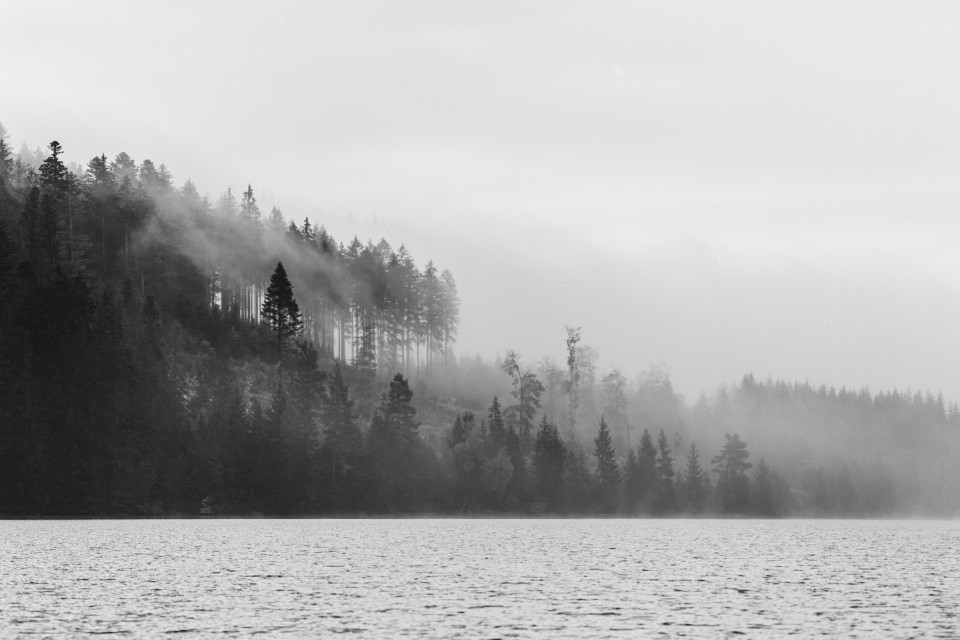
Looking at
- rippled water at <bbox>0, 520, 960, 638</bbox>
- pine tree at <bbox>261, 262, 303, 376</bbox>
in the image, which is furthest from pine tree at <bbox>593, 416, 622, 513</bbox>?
rippled water at <bbox>0, 520, 960, 638</bbox>

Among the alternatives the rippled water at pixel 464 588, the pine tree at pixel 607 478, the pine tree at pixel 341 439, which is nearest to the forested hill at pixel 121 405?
the pine tree at pixel 341 439

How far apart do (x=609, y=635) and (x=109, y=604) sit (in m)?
22.2

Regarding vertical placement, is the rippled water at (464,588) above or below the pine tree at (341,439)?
below

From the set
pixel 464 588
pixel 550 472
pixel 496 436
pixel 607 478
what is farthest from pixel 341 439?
pixel 464 588

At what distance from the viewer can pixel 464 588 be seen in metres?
53.0

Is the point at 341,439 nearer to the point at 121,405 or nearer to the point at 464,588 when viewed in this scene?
the point at 121,405

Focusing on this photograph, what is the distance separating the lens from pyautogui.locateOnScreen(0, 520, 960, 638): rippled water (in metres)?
38.2

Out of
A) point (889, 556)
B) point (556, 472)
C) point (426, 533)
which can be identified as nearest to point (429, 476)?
point (556, 472)

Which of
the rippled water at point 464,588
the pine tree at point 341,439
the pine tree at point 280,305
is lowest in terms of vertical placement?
the rippled water at point 464,588

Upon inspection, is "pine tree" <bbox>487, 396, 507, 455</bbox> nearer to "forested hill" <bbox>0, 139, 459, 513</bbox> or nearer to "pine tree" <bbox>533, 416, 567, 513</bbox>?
"pine tree" <bbox>533, 416, 567, 513</bbox>

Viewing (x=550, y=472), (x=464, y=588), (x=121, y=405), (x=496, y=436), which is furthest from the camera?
(x=496, y=436)

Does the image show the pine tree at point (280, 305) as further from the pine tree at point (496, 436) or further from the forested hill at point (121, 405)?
the pine tree at point (496, 436)

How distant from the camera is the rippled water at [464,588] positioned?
3819 centimetres

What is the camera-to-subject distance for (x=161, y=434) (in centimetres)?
14688
